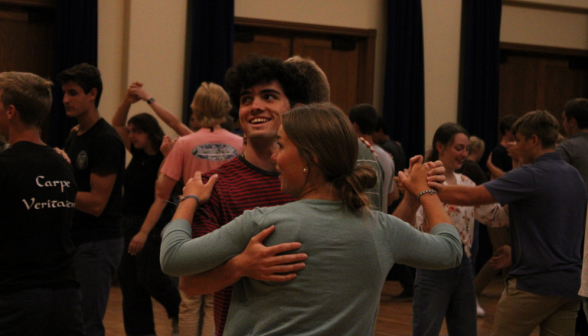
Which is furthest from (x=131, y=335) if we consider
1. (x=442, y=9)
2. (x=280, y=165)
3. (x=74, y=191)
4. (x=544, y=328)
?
(x=442, y=9)

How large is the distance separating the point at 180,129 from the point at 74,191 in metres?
2.32

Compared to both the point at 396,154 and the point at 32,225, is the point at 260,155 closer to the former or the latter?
the point at 32,225

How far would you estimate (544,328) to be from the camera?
12.2 feet

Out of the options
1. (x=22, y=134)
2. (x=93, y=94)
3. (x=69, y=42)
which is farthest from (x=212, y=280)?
(x=69, y=42)

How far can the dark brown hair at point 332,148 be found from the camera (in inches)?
Result: 67.5

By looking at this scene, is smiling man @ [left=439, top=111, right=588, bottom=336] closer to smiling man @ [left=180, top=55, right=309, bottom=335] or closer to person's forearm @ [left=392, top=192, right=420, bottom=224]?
person's forearm @ [left=392, top=192, right=420, bottom=224]

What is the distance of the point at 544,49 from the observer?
9789 mm

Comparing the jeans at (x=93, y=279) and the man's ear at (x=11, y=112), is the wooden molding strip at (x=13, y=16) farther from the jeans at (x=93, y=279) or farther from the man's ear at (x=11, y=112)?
the man's ear at (x=11, y=112)

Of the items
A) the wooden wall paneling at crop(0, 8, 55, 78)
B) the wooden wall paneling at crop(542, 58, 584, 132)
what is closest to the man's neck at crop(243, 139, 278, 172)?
the wooden wall paneling at crop(0, 8, 55, 78)

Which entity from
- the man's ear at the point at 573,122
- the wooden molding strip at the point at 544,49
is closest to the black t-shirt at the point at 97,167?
the man's ear at the point at 573,122

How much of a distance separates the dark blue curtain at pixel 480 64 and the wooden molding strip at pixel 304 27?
1.28 metres

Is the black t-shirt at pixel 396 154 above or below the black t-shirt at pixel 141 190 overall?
above

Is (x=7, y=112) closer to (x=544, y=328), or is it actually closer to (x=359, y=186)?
(x=359, y=186)

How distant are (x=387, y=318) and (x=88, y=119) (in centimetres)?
334
